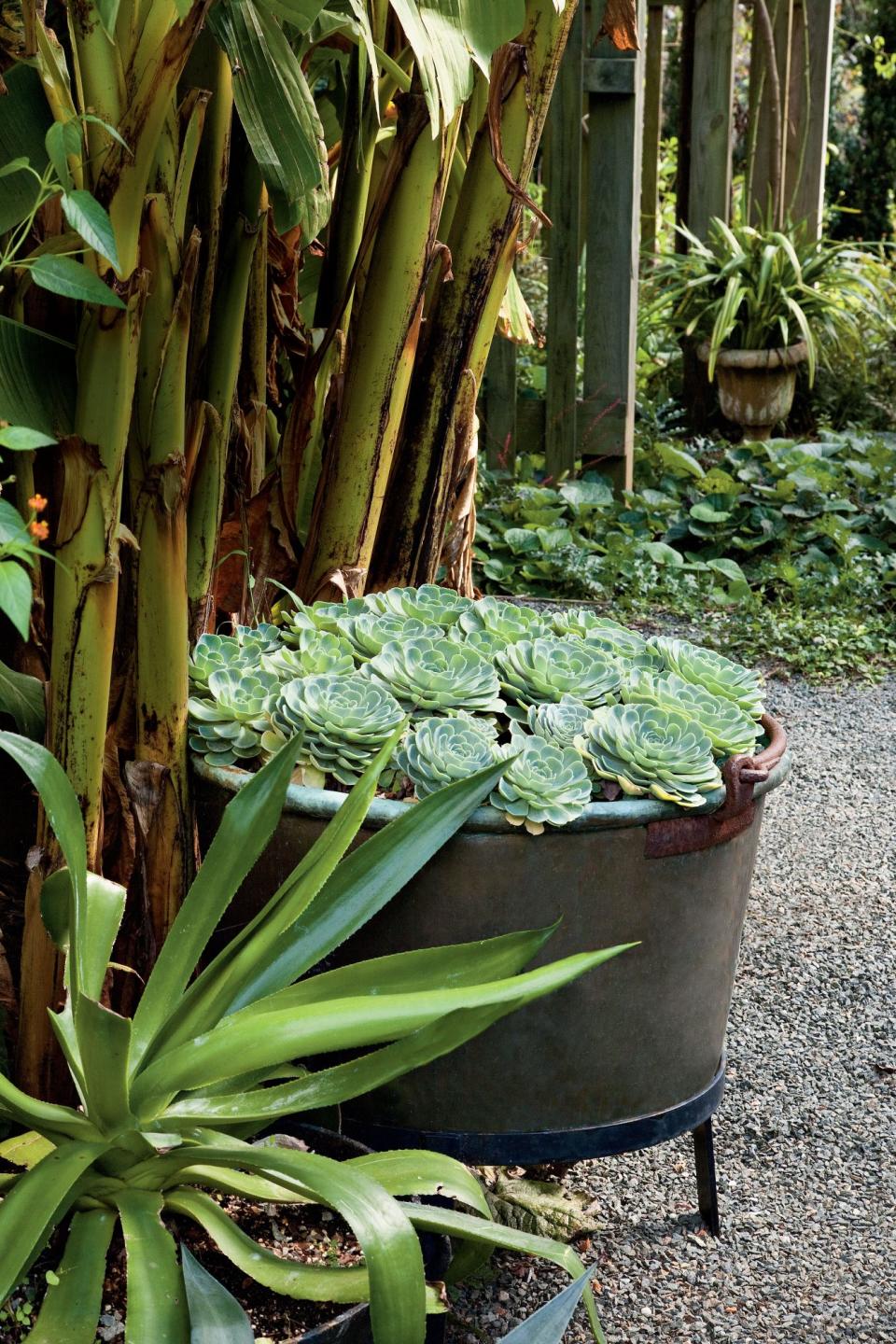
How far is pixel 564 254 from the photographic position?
189 inches

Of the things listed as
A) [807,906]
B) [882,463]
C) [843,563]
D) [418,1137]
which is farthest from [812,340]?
[418,1137]

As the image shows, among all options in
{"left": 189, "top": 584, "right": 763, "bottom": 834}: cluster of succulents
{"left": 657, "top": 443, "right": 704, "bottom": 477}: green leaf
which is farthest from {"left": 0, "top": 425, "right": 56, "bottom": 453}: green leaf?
{"left": 657, "top": 443, "right": 704, "bottom": 477}: green leaf

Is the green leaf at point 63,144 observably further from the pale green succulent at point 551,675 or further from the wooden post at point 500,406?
the wooden post at point 500,406

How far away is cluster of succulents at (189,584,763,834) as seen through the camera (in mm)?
1627

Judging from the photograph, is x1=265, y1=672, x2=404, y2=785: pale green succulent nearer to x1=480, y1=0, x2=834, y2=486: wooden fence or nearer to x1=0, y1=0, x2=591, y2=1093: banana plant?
x1=0, y1=0, x2=591, y2=1093: banana plant

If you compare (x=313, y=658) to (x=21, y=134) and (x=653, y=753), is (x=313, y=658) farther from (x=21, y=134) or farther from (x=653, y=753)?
(x=21, y=134)

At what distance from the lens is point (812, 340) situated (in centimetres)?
588

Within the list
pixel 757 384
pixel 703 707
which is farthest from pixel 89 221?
pixel 757 384

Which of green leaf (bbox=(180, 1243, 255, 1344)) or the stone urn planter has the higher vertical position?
the stone urn planter

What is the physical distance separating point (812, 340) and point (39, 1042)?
5.02m

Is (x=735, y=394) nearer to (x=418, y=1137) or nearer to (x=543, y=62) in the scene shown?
(x=543, y=62)

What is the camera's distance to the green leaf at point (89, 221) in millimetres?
1283

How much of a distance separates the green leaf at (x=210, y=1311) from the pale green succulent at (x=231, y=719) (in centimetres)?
62

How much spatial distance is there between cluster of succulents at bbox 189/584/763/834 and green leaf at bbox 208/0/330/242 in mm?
578
